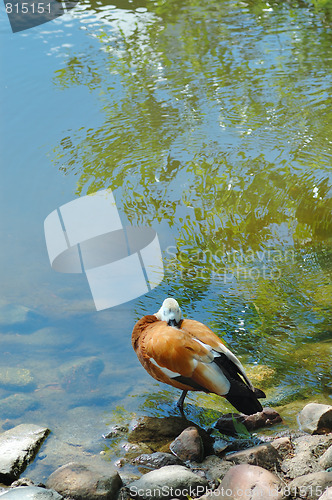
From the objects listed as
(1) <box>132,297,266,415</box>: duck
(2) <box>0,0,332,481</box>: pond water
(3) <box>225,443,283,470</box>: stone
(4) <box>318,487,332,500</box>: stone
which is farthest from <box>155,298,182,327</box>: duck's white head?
(4) <box>318,487,332,500</box>: stone

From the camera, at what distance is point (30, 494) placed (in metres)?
2.67

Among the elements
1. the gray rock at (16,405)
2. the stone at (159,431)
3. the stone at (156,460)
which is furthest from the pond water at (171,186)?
the stone at (156,460)

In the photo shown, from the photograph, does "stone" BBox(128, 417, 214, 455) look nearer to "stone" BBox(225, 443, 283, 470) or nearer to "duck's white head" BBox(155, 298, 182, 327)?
"stone" BBox(225, 443, 283, 470)

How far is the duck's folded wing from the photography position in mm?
3357

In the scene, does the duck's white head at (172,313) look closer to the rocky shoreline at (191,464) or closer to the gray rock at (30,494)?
the rocky shoreline at (191,464)

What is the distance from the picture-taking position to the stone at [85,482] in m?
2.81

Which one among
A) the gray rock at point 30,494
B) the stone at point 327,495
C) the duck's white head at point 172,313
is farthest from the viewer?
the duck's white head at point 172,313

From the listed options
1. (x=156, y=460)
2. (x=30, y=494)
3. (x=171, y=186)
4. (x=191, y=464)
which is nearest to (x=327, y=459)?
(x=191, y=464)

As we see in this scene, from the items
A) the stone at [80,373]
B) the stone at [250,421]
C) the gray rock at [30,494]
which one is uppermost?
the gray rock at [30,494]

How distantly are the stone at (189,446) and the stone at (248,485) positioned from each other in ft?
1.11

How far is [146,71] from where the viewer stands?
24.7ft

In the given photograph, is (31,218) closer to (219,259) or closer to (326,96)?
(219,259)

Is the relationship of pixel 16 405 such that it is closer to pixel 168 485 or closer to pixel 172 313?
pixel 172 313

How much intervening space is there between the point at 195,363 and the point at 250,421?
46 cm
